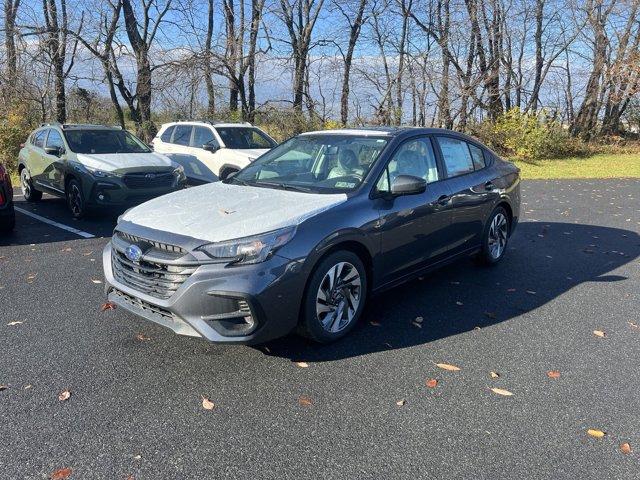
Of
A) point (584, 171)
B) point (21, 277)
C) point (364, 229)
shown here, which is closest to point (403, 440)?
point (364, 229)

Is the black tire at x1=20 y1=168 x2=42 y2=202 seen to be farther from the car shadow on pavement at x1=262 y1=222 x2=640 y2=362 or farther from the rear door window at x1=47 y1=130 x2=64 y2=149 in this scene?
the car shadow on pavement at x1=262 y1=222 x2=640 y2=362

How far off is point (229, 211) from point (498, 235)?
3685 mm

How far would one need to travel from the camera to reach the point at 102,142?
9406mm

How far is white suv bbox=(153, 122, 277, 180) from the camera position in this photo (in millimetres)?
11000

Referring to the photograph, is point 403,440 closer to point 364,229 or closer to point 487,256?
point 364,229

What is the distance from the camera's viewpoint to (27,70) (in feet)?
61.6

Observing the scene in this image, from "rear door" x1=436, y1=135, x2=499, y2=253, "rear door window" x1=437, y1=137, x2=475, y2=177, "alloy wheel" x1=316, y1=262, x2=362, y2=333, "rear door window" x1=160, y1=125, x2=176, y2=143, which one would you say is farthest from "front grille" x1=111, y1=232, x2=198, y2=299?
"rear door window" x1=160, y1=125, x2=176, y2=143

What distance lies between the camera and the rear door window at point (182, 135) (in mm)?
12227

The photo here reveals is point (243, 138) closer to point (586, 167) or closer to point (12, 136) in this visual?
point (12, 136)

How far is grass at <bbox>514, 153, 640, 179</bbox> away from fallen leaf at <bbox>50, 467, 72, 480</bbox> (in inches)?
644

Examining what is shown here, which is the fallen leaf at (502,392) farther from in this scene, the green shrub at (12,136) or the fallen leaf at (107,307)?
the green shrub at (12,136)

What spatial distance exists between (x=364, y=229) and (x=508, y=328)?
5.02 feet

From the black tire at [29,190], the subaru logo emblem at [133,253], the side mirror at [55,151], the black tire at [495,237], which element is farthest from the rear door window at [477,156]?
the black tire at [29,190]

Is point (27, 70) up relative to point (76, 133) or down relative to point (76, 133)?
up
